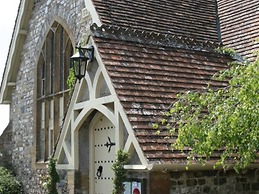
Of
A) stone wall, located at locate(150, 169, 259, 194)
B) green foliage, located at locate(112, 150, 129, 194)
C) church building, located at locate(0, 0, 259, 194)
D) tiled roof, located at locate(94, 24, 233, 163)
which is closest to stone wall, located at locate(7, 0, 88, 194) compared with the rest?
church building, located at locate(0, 0, 259, 194)

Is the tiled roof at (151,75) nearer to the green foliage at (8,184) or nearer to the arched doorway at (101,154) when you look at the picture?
the arched doorway at (101,154)

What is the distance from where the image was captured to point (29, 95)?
1655 cm

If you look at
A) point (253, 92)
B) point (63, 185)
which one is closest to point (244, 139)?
point (253, 92)

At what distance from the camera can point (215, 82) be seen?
10.7 m

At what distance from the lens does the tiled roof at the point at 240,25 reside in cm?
1273

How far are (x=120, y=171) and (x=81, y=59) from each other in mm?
2299

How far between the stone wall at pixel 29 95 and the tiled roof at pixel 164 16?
82.3 inches

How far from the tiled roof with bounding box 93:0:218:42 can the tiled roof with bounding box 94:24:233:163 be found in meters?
1.55

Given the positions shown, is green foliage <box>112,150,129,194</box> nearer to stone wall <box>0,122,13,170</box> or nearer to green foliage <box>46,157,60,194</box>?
green foliage <box>46,157,60,194</box>

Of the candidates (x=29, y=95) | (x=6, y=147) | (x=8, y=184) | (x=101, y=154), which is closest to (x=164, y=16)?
(x=101, y=154)

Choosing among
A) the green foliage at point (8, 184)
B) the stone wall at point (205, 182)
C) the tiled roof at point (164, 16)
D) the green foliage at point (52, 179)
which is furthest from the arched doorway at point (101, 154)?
the green foliage at point (8, 184)

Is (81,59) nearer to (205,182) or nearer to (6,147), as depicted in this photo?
(205,182)

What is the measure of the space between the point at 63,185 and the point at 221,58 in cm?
456

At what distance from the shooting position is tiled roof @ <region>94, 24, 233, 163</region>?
8.41 meters
